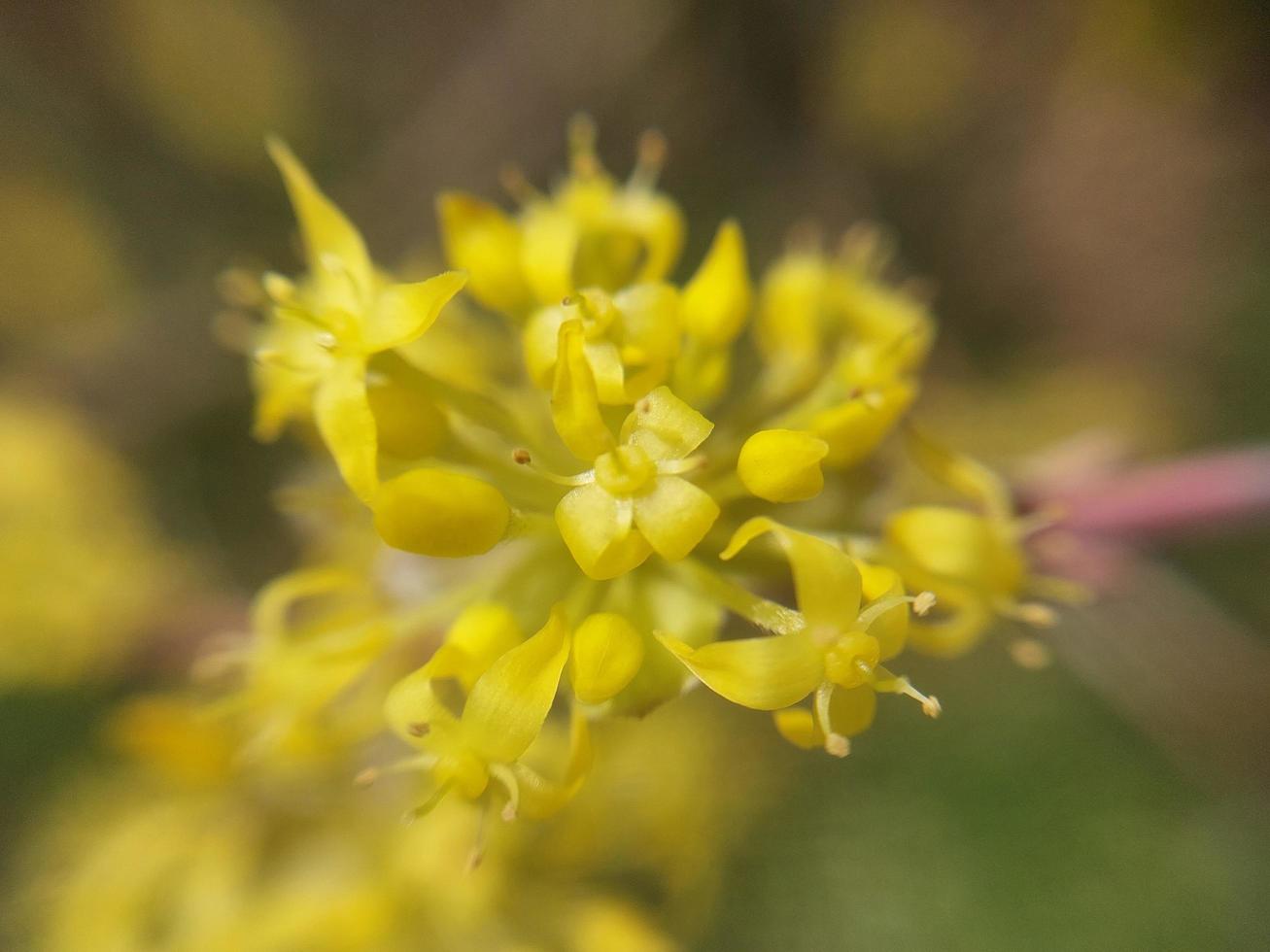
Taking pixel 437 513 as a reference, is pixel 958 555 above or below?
above

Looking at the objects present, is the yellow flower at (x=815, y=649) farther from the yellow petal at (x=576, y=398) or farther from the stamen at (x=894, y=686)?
the yellow petal at (x=576, y=398)

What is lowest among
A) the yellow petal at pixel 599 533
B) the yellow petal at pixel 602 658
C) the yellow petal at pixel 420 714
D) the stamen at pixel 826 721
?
the yellow petal at pixel 420 714

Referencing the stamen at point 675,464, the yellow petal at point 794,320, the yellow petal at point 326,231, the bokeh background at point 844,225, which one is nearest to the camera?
the stamen at point 675,464

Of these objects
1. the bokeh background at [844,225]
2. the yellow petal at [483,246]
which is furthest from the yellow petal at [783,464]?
the bokeh background at [844,225]

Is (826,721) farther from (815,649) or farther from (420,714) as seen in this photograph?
(420,714)

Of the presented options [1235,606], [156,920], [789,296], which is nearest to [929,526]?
[789,296]

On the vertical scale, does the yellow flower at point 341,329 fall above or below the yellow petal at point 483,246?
below

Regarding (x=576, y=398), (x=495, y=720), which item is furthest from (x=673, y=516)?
(x=495, y=720)
